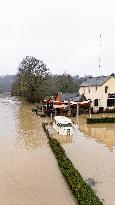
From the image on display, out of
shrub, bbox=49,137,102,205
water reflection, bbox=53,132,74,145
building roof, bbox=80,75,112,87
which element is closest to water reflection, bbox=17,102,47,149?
water reflection, bbox=53,132,74,145

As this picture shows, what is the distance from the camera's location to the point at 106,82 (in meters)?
→ 72.2

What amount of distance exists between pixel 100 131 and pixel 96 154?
14852 mm

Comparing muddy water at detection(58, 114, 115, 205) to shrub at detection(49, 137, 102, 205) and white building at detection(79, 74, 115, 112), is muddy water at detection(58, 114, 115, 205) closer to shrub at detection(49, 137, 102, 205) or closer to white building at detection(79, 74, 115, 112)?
shrub at detection(49, 137, 102, 205)

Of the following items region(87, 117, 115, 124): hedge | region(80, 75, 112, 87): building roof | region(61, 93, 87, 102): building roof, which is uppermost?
region(80, 75, 112, 87): building roof

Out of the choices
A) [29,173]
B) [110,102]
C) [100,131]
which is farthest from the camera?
[110,102]

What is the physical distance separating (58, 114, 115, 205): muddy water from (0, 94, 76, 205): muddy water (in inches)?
95.3

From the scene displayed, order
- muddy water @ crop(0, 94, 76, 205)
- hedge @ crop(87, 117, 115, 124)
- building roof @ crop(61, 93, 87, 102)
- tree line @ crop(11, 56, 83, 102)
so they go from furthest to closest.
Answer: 1. tree line @ crop(11, 56, 83, 102)
2. building roof @ crop(61, 93, 87, 102)
3. hedge @ crop(87, 117, 115, 124)
4. muddy water @ crop(0, 94, 76, 205)

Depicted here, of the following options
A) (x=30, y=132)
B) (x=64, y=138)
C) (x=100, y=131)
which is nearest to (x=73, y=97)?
(x=100, y=131)

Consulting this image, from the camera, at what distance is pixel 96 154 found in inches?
1430

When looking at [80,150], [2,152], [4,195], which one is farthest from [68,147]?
[4,195]

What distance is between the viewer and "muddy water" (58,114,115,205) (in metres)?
26.2

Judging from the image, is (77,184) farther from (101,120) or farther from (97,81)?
(97,81)

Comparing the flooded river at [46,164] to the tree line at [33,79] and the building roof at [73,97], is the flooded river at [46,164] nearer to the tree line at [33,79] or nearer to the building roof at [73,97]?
the building roof at [73,97]

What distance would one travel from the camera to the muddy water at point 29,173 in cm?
2408
